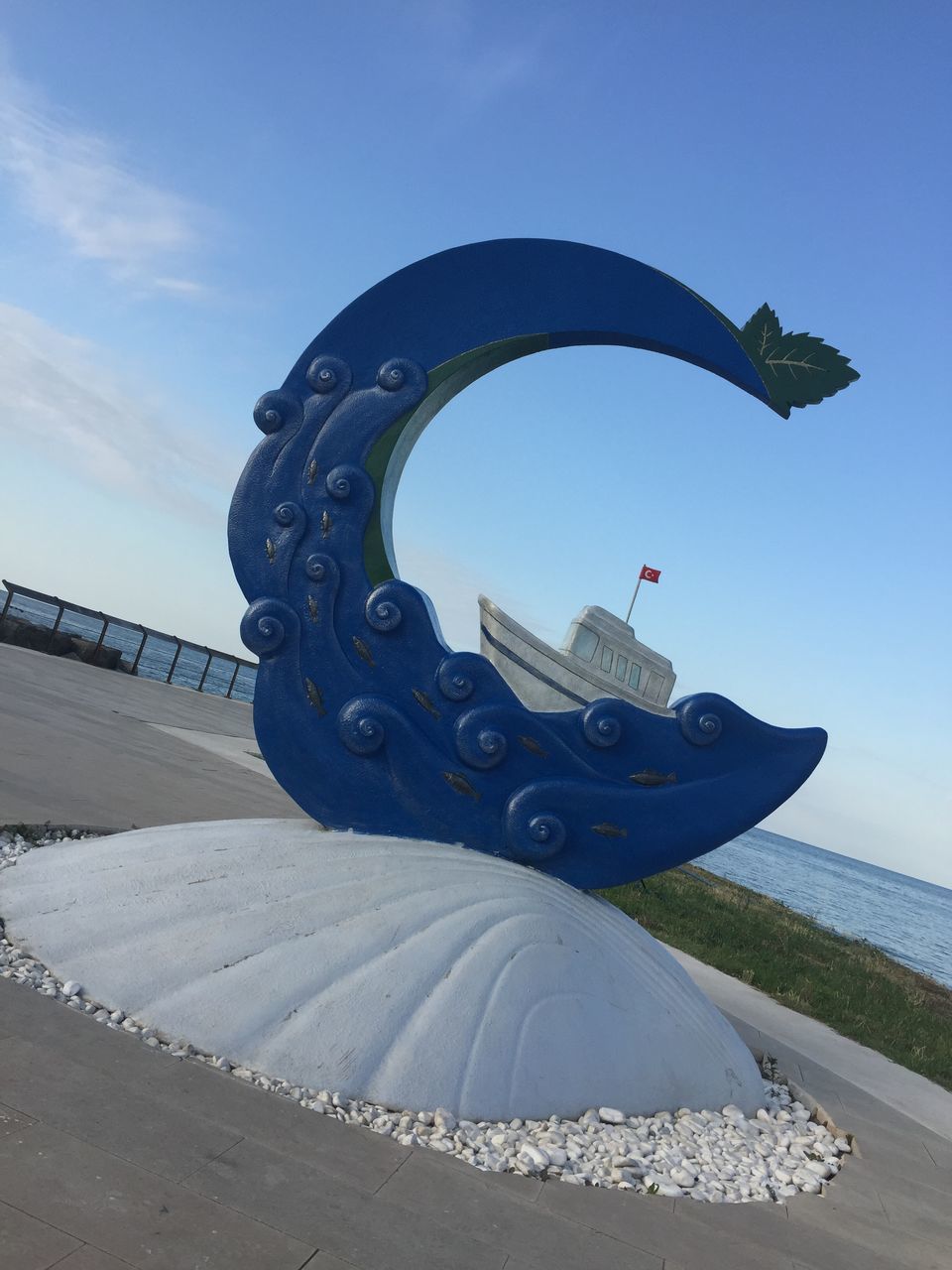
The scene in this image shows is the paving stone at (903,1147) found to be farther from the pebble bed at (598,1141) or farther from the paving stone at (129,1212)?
the paving stone at (129,1212)

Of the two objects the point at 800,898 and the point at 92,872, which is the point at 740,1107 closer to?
the point at 92,872

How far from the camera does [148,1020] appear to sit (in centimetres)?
432

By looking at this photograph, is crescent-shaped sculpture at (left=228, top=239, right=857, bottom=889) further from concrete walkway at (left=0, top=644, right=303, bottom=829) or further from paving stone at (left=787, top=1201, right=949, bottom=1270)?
concrete walkway at (left=0, top=644, right=303, bottom=829)

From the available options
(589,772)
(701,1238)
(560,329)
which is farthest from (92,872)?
(560,329)

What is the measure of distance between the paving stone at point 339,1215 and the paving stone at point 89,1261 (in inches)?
18.5

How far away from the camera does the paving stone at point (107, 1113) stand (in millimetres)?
3260

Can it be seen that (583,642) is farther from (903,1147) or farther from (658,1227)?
(658,1227)

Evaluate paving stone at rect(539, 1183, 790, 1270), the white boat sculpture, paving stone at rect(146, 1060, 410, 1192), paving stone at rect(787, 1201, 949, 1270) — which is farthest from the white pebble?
the white boat sculpture

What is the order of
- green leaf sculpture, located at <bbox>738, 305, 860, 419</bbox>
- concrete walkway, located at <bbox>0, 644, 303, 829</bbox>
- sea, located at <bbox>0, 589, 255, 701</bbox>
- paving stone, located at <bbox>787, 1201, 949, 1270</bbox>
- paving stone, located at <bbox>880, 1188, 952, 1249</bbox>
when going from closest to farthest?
paving stone, located at <bbox>787, 1201, 949, 1270</bbox>
paving stone, located at <bbox>880, 1188, 952, 1249</bbox>
green leaf sculpture, located at <bbox>738, 305, 860, 419</bbox>
concrete walkway, located at <bbox>0, 644, 303, 829</bbox>
sea, located at <bbox>0, 589, 255, 701</bbox>

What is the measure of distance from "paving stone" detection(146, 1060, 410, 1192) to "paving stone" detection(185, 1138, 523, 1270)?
4.5 inches

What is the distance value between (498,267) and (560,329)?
20.9 inches

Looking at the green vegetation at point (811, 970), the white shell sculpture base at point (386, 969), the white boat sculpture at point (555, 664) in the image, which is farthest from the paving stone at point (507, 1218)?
the green vegetation at point (811, 970)

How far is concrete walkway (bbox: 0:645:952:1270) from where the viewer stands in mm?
2861

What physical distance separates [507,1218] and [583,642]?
3567mm
